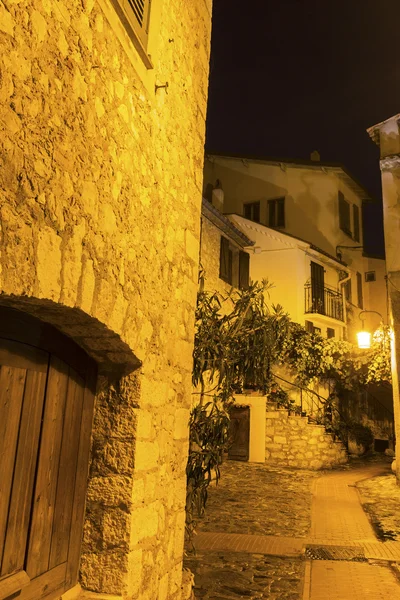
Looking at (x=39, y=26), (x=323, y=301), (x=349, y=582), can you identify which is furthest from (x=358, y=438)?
(x=39, y=26)

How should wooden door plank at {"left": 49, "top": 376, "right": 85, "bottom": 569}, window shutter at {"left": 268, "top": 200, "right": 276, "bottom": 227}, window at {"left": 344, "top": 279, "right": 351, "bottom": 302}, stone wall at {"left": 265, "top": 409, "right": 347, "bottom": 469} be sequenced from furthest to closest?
window shutter at {"left": 268, "top": 200, "right": 276, "bottom": 227} < window at {"left": 344, "top": 279, "right": 351, "bottom": 302} < stone wall at {"left": 265, "top": 409, "right": 347, "bottom": 469} < wooden door plank at {"left": 49, "top": 376, "right": 85, "bottom": 569}

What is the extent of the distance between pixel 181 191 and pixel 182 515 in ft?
7.81

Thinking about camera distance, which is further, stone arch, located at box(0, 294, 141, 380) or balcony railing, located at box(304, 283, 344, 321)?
balcony railing, located at box(304, 283, 344, 321)

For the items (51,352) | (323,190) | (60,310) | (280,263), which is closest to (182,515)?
(51,352)

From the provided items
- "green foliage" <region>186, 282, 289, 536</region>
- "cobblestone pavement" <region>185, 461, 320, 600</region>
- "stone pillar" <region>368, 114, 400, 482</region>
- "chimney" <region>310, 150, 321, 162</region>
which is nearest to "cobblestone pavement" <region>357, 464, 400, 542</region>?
"stone pillar" <region>368, 114, 400, 482</region>

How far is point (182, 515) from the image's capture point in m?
3.49

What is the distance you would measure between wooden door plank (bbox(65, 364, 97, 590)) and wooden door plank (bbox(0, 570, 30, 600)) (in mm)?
389

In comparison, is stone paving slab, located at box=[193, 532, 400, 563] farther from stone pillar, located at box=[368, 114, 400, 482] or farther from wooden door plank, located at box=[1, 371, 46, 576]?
stone pillar, located at box=[368, 114, 400, 482]

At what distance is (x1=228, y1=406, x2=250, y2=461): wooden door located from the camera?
14594 mm

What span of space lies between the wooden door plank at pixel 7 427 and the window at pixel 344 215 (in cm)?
2197

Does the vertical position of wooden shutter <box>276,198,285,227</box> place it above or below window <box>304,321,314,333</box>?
above

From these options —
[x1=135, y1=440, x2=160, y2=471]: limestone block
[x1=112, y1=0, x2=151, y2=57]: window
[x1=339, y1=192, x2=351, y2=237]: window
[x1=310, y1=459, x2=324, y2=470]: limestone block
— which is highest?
[x1=339, y1=192, x2=351, y2=237]: window

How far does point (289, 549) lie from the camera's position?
5824mm

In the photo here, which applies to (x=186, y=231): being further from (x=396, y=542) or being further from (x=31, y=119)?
(x=396, y=542)
